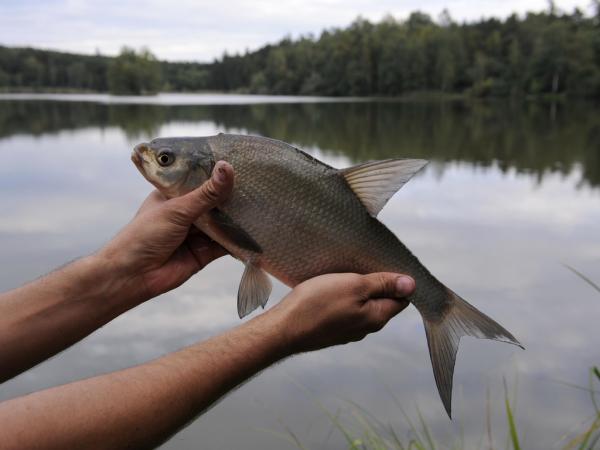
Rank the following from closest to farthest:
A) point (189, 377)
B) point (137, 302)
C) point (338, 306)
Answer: point (189, 377) → point (338, 306) → point (137, 302)

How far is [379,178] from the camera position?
2.60 meters

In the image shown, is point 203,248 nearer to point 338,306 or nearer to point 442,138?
point 338,306

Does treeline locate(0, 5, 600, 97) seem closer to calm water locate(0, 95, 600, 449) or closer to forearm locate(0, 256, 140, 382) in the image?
calm water locate(0, 95, 600, 449)

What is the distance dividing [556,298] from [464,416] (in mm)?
3012

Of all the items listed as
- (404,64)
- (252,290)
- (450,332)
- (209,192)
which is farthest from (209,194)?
(404,64)

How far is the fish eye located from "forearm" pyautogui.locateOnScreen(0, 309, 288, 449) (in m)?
0.80

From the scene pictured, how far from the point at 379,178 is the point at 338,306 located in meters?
0.59

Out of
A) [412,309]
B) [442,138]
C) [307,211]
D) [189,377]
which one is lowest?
[412,309]

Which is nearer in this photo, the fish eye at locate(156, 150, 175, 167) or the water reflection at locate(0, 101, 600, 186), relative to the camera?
the fish eye at locate(156, 150, 175, 167)

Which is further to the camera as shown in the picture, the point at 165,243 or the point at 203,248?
the point at 203,248

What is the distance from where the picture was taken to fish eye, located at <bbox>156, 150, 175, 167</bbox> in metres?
2.57

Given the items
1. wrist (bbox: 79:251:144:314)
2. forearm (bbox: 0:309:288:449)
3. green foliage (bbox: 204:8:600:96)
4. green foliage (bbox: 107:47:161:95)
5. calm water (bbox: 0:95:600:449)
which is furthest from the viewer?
green foliage (bbox: 107:47:161:95)

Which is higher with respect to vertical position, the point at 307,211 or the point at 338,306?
the point at 307,211

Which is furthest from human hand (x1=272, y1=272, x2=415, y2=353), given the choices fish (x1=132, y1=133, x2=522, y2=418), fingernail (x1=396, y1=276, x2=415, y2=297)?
fish (x1=132, y1=133, x2=522, y2=418)
